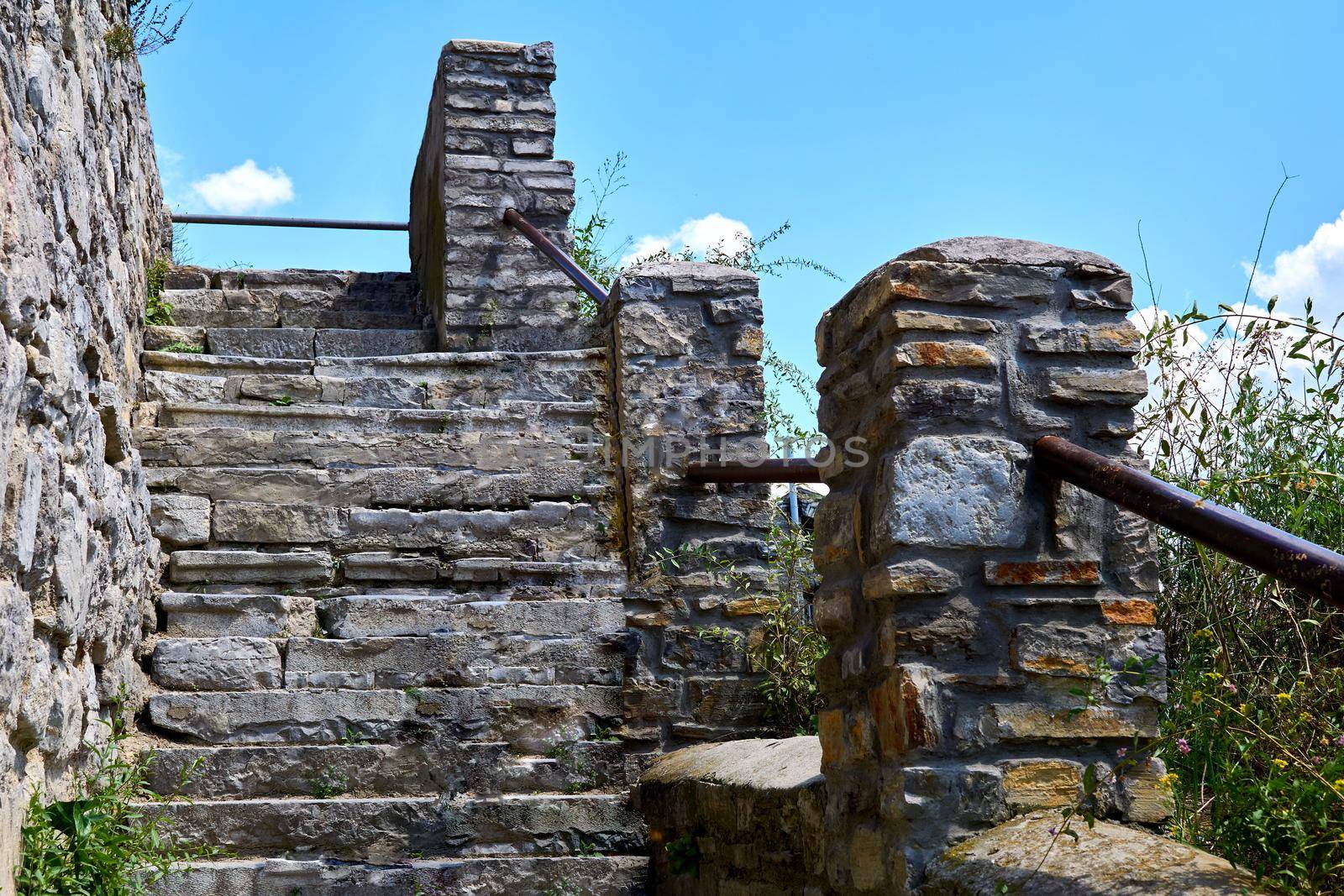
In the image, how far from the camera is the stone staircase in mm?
3223

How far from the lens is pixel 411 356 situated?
181 inches

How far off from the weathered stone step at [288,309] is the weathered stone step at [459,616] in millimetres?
2186

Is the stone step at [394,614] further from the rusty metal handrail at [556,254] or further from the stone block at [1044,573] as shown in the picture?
the stone block at [1044,573]

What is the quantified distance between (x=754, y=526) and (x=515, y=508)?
0.79 metres

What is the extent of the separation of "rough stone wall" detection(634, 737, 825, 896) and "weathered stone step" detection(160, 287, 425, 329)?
123 inches

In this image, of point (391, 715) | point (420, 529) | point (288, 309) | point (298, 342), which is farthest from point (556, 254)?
point (391, 715)

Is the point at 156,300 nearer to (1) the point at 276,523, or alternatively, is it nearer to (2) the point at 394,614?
(1) the point at 276,523

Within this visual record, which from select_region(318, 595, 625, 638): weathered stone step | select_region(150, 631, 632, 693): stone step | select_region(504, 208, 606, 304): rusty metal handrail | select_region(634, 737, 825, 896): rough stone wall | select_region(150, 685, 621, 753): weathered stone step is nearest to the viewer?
select_region(634, 737, 825, 896): rough stone wall

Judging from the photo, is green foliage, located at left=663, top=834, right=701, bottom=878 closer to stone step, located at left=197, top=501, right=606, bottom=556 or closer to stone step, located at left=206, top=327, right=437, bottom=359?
stone step, located at left=197, top=501, right=606, bottom=556

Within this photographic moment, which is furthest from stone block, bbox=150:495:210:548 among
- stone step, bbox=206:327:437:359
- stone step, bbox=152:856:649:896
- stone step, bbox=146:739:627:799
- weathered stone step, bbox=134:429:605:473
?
stone step, bbox=206:327:437:359

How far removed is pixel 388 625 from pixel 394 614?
1.4 inches

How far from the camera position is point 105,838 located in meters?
2.54

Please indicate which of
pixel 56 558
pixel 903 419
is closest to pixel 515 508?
pixel 56 558

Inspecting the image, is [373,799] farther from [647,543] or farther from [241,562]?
[647,543]
